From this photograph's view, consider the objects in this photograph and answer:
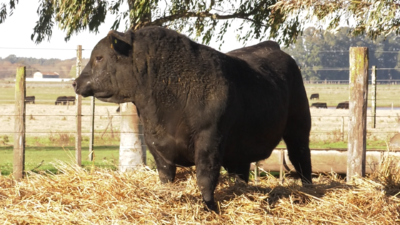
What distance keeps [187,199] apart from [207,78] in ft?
3.87

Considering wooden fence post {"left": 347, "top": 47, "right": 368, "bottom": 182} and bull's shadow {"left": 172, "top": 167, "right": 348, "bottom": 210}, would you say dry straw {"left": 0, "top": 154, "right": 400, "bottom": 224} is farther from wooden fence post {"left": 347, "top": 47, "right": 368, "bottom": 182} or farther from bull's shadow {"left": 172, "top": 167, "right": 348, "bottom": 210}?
wooden fence post {"left": 347, "top": 47, "right": 368, "bottom": 182}

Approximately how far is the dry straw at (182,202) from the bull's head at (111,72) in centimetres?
92

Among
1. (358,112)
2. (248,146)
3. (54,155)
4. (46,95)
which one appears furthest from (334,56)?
(248,146)

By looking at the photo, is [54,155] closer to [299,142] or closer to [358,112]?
[299,142]

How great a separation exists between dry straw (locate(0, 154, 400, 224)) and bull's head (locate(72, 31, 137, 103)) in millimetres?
923

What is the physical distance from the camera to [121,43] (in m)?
5.40

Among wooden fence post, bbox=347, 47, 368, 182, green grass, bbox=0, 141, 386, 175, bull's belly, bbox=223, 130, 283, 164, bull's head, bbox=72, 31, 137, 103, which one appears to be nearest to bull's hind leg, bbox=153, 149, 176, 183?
bull's belly, bbox=223, 130, 283, 164

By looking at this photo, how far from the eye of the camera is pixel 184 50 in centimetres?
550

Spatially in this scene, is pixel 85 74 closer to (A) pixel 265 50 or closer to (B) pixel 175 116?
(B) pixel 175 116

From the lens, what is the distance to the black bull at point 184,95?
5258 mm

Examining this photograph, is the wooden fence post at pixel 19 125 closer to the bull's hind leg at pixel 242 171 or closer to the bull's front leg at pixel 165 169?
the bull's front leg at pixel 165 169

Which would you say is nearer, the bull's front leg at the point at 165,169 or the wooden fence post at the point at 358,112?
the bull's front leg at the point at 165,169

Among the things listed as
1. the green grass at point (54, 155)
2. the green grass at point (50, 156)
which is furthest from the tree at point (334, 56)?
the green grass at point (50, 156)

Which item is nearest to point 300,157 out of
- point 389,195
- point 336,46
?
point 389,195
